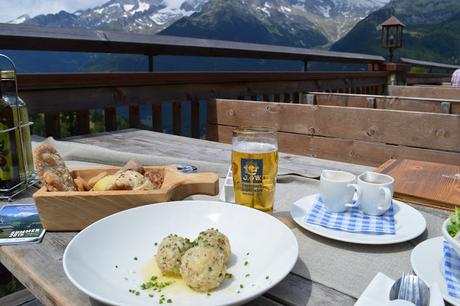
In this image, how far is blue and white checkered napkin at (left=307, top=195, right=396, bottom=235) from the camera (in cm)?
97

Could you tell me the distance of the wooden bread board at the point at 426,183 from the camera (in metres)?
1.24

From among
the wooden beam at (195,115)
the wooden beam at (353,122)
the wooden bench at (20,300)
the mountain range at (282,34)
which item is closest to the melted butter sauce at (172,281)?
the wooden bench at (20,300)

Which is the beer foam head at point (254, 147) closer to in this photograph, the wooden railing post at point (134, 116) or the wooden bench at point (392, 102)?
the wooden railing post at point (134, 116)

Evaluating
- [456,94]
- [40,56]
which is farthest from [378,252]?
[40,56]

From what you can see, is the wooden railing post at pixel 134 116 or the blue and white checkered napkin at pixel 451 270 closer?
the blue and white checkered napkin at pixel 451 270

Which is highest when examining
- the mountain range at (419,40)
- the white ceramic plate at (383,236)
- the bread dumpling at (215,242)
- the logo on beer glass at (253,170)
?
the mountain range at (419,40)

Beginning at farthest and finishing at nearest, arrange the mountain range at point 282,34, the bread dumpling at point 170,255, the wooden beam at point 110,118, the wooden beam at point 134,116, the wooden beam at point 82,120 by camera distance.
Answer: the mountain range at point 282,34
the wooden beam at point 134,116
the wooden beam at point 110,118
the wooden beam at point 82,120
the bread dumpling at point 170,255

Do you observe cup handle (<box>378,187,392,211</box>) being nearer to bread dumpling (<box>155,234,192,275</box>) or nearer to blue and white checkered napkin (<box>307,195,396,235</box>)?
blue and white checkered napkin (<box>307,195,396,235</box>)

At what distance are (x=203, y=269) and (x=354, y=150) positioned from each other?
210 centimetres

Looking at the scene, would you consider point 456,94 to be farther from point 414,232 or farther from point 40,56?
point 40,56

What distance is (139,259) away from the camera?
848mm

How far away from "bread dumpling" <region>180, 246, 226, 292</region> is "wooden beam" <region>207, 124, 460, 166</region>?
2.00 metres

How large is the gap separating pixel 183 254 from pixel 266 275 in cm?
16

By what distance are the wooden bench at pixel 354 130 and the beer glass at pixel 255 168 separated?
1.61m
